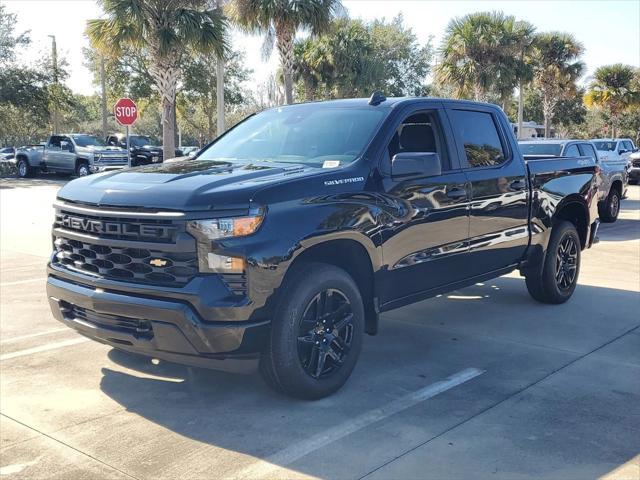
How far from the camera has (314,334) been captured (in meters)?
4.29

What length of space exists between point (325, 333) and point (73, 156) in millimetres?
26410

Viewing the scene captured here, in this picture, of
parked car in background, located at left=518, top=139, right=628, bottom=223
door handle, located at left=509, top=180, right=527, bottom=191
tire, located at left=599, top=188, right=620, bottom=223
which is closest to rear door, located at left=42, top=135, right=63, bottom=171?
parked car in background, located at left=518, top=139, right=628, bottom=223

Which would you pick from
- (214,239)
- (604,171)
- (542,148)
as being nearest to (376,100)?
(214,239)

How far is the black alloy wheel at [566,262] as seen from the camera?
7.00 meters

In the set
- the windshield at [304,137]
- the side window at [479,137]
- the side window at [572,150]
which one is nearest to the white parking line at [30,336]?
the windshield at [304,137]

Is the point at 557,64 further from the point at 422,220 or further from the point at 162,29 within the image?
the point at 422,220

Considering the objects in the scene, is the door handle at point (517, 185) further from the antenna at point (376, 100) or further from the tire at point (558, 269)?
the antenna at point (376, 100)

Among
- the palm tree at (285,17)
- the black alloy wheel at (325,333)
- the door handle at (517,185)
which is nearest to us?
the black alloy wheel at (325,333)

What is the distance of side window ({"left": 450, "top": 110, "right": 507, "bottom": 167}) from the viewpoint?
5.66 meters

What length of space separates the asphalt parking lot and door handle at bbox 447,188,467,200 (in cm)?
127

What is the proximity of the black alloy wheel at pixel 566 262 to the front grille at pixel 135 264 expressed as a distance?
441 cm

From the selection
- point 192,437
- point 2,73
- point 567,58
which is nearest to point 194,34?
point 192,437

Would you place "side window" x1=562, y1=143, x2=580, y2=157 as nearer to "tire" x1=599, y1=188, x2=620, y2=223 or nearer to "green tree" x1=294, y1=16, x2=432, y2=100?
"tire" x1=599, y1=188, x2=620, y2=223

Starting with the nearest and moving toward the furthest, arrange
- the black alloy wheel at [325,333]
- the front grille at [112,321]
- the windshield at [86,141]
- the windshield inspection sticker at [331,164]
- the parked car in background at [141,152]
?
the front grille at [112,321] → the black alloy wheel at [325,333] → the windshield inspection sticker at [331,164] → the windshield at [86,141] → the parked car in background at [141,152]
